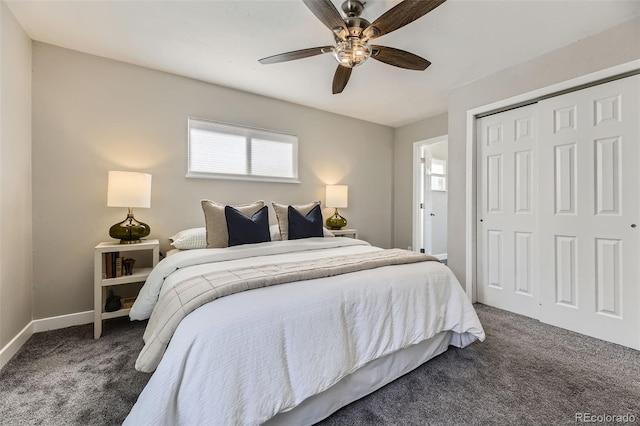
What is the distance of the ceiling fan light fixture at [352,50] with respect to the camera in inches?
68.8

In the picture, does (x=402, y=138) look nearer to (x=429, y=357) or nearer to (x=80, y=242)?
(x=429, y=357)

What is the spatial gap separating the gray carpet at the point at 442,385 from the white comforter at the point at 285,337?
10.2 inches

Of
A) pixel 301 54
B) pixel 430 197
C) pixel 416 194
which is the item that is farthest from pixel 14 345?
pixel 430 197

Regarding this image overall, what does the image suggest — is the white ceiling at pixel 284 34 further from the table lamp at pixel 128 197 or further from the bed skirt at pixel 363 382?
the bed skirt at pixel 363 382

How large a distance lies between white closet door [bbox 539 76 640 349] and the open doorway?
5.72ft

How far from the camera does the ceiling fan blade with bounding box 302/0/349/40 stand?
1.46 metres

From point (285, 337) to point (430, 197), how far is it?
14.3ft

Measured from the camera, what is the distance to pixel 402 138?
463cm

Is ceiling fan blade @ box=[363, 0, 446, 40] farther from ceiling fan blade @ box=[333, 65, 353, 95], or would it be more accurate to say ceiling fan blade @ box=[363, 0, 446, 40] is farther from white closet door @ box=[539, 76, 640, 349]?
white closet door @ box=[539, 76, 640, 349]

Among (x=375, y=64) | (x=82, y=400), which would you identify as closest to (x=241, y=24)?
(x=375, y=64)

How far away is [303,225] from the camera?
287 cm

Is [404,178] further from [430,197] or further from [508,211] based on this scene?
[508,211]

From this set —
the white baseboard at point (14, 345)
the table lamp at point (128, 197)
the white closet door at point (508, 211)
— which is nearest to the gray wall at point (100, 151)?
the white baseboard at point (14, 345)

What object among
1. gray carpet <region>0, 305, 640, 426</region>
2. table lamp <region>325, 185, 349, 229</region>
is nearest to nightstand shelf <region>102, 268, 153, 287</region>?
gray carpet <region>0, 305, 640, 426</region>
